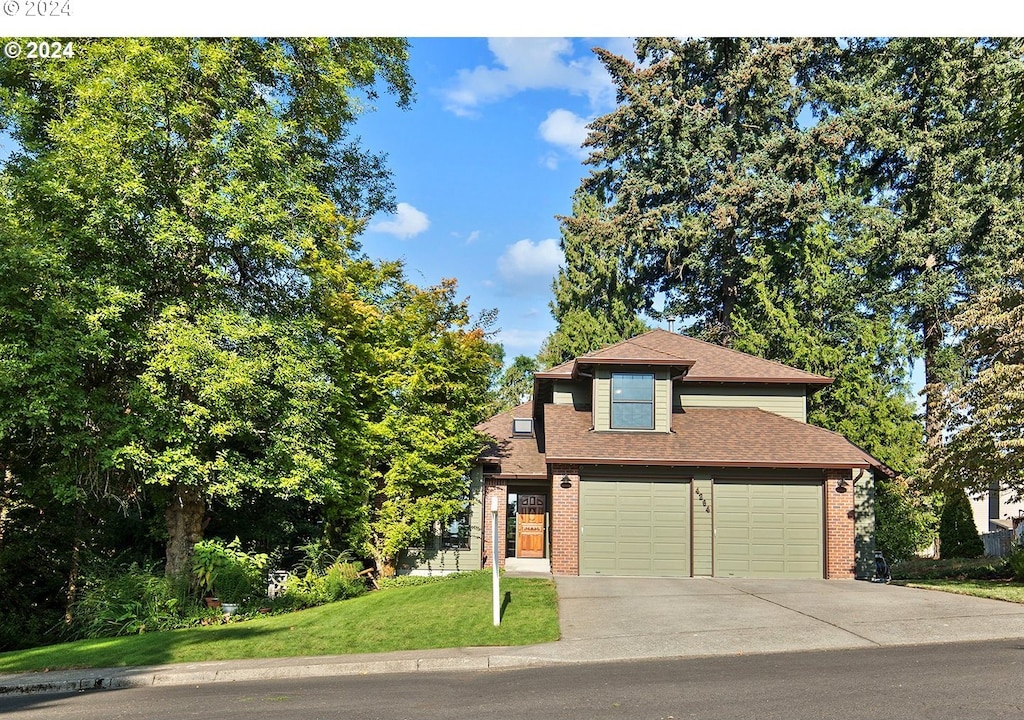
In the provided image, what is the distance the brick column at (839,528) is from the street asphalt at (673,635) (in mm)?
3622

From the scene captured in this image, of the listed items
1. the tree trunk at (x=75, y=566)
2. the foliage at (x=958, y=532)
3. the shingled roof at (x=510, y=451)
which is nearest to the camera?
the tree trunk at (x=75, y=566)

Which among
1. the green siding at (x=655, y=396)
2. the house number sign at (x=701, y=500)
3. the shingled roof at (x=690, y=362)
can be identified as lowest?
the house number sign at (x=701, y=500)

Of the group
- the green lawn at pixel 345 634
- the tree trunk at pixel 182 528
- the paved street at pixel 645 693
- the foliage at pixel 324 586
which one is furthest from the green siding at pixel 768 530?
the tree trunk at pixel 182 528

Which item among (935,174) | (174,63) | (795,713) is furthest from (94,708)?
(935,174)

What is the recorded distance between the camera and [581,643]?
34.4 ft

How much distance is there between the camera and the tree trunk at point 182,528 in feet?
52.7

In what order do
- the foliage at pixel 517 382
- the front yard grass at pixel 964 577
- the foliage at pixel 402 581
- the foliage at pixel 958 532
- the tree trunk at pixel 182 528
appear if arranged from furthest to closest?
the foliage at pixel 517 382, the foliage at pixel 958 532, the foliage at pixel 402 581, the tree trunk at pixel 182 528, the front yard grass at pixel 964 577

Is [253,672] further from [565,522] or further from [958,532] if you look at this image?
[958,532]

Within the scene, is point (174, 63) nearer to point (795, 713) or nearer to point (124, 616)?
point (124, 616)

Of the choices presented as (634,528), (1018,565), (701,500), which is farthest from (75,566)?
(1018,565)

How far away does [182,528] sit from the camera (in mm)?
16281

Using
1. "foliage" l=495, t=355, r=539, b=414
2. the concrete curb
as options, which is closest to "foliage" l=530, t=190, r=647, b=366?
"foliage" l=495, t=355, r=539, b=414

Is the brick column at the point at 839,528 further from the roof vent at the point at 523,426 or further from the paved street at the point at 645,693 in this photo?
the roof vent at the point at 523,426

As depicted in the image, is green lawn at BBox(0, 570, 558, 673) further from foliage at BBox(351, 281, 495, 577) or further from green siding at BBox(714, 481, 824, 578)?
green siding at BBox(714, 481, 824, 578)
